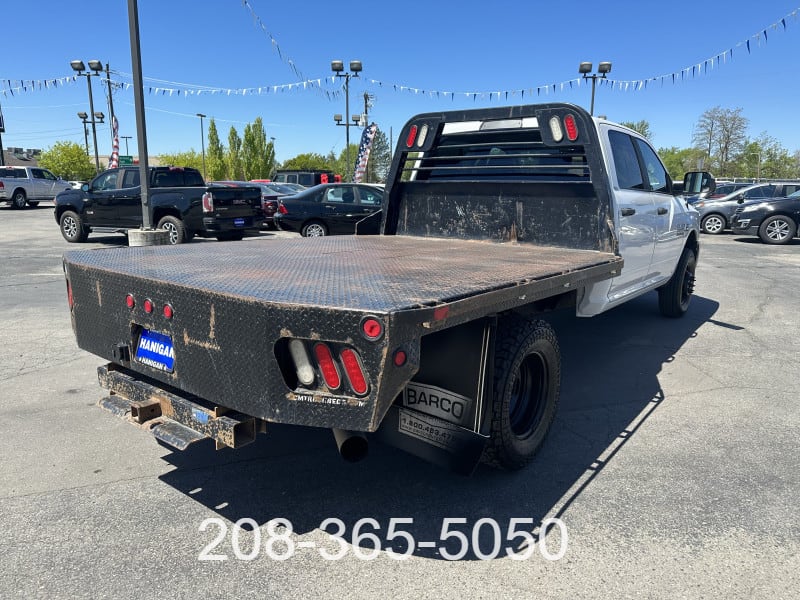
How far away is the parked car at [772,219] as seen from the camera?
16141 mm

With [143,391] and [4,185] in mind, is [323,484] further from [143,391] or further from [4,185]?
[4,185]

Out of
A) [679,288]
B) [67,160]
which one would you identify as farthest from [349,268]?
[67,160]

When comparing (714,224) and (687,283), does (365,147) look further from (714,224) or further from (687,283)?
(687,283)

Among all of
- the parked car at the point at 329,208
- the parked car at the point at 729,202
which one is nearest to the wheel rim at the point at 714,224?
the parked car at the point at 729,202

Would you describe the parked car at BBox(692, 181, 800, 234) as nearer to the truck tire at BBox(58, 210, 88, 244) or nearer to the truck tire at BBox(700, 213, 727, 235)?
the truck tire at BBox(700, 213, 727, 235)

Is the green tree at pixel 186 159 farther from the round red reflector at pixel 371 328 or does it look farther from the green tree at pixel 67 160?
the round red reflector at pixel 371 328

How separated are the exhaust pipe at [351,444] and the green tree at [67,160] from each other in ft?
229

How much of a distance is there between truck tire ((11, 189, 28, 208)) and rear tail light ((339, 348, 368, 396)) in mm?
29943

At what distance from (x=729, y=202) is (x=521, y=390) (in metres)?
19.2

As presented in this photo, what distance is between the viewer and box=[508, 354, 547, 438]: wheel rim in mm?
3346

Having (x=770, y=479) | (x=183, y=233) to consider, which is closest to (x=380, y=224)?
(x=770, y=479)

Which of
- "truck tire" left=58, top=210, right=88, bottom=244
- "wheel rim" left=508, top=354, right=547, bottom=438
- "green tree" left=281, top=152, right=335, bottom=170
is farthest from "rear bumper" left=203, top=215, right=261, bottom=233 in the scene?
"green tree" left=281, top=152, right=335, bottom=170

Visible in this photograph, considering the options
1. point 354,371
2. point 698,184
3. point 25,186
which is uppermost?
point 698,184

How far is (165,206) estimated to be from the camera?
13.0 m
